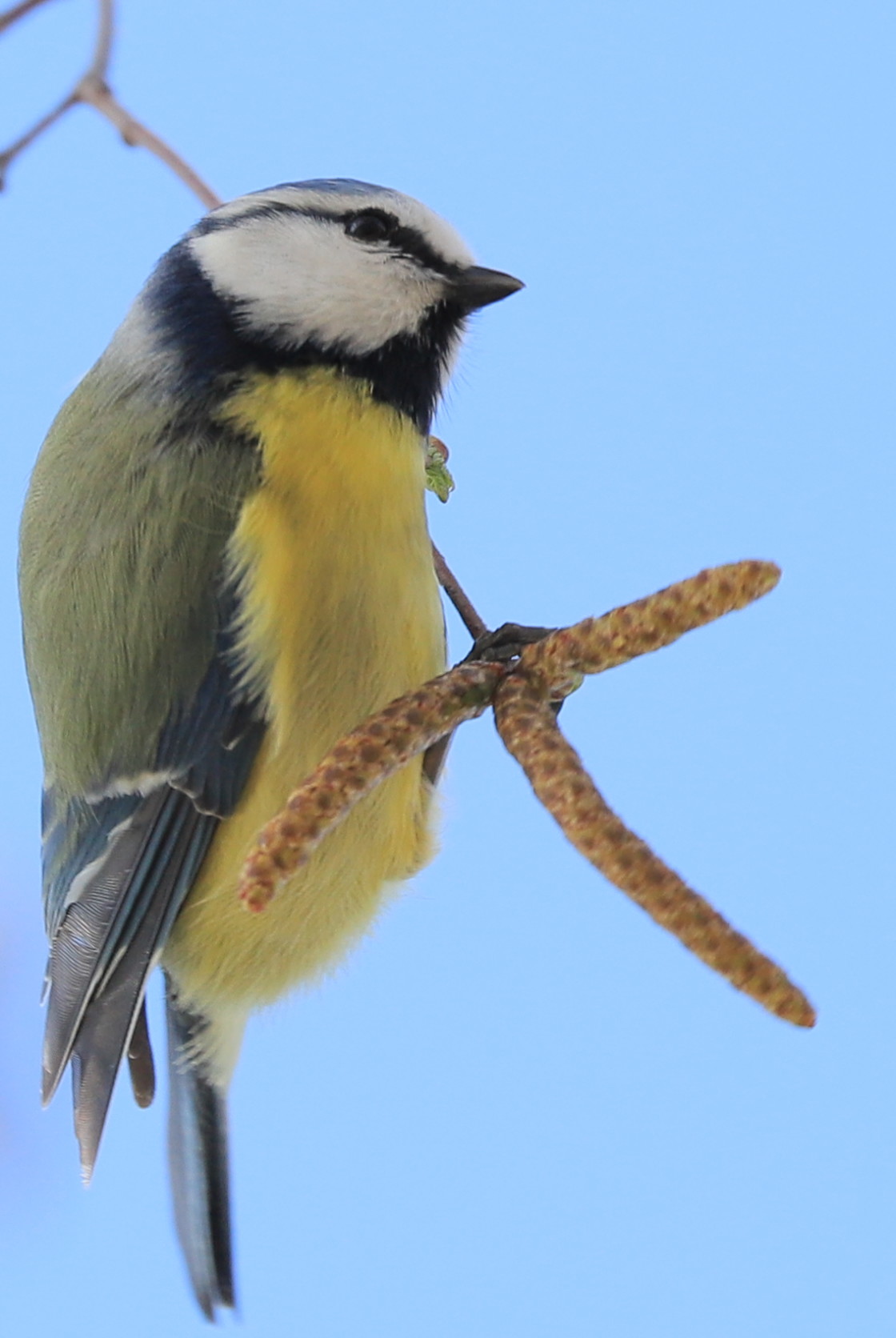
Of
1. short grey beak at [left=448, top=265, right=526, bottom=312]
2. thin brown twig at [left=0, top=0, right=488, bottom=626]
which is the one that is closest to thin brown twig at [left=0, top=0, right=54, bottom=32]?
thin brown twig at [left=0, top=0, right=488, bottom=626]

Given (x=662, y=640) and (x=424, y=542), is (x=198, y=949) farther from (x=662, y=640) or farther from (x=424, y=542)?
(x=662, y=640)

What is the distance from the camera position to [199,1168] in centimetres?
121

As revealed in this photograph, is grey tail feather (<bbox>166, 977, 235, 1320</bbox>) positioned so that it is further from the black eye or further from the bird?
the black eye

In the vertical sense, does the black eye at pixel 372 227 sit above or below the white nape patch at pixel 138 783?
above

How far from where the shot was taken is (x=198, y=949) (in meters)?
1.13

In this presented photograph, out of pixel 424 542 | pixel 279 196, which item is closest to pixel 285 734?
pixel 424 542

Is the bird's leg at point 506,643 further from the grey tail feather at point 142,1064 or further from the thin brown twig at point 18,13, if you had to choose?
the thin brown twig at point 18,13

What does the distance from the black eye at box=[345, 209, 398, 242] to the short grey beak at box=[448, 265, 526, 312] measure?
59 millimetres

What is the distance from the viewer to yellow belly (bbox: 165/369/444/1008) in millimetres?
1032

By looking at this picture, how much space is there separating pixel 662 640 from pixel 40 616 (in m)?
0.57

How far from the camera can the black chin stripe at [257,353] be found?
3.60ft

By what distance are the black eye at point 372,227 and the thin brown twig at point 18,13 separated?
258 millimetres

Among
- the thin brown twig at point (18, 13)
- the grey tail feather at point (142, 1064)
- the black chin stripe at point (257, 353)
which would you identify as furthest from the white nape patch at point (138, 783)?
the thin brown twig at point (18, 13)

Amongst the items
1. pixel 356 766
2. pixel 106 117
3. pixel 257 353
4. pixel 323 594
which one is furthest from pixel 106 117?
pixel 356 766
